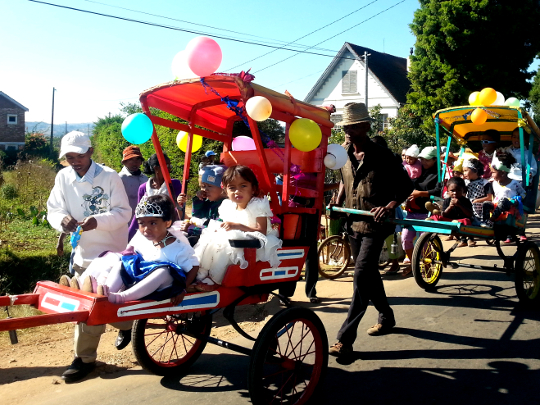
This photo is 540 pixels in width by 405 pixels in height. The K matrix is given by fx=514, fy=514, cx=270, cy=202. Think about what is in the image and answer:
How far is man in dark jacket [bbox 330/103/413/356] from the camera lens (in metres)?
4.59

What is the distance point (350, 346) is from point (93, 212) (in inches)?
101

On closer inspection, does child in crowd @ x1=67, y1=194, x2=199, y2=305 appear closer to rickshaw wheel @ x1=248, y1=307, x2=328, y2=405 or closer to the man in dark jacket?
rickshaw wheel @ x1=248, y1=307, x2=328, y2=405

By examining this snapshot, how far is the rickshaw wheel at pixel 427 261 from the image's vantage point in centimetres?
674

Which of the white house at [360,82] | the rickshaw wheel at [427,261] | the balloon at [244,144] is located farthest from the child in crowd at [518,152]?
the white house at [360,82]

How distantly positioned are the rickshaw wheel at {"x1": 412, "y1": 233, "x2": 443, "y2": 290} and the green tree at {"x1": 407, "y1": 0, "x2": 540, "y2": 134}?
1410 cm

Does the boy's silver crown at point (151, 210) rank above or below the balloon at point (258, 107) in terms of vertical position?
below

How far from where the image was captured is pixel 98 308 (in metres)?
2.86

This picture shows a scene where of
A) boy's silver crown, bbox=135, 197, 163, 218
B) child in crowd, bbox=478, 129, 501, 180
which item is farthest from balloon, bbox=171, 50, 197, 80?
child in crowd, bbox=478, 129, 501, 180

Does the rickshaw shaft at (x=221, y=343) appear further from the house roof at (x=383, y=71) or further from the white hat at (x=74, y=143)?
the house roof at (x=383, y=71)

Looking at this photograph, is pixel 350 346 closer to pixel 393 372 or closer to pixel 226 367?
pixel 393 372

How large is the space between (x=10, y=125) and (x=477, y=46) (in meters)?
45.7

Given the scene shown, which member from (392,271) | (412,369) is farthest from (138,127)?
(392,271)

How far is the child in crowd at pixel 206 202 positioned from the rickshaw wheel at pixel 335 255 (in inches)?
139

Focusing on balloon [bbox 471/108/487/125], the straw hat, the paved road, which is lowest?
the paved road
